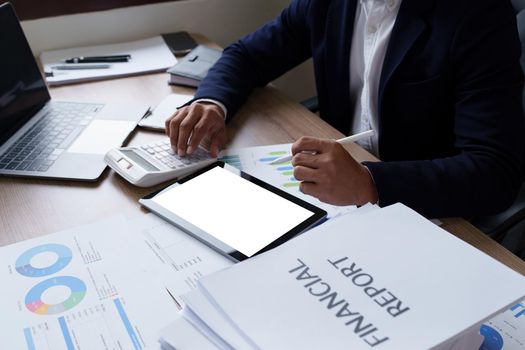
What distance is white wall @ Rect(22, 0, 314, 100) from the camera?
1.57 metres

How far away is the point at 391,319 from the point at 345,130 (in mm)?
867

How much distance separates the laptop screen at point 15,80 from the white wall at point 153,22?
460 mm

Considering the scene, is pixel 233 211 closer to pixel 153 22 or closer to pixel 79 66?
pixel 79 66

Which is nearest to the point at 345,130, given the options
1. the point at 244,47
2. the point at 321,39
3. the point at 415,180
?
the point at 321,39

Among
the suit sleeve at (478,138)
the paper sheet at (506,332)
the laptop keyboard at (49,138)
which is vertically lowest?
the paper sheet at (506,332)

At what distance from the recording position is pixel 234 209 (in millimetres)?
789

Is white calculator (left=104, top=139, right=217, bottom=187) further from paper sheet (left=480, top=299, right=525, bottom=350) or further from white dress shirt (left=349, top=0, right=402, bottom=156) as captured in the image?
paper sheet (left=480, top=299, right=525, bottom=350)

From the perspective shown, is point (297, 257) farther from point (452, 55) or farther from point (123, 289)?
point (452, 55)

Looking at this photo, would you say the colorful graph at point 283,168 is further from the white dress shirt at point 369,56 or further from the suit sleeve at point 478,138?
the white dress shirt at point 369,56

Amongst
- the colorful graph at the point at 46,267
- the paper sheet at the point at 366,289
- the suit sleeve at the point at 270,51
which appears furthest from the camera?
the suit sleeve at the point at 270,51

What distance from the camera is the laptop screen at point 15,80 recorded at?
1046 millimetres

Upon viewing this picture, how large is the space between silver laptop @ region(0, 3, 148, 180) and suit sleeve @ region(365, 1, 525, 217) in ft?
1.78

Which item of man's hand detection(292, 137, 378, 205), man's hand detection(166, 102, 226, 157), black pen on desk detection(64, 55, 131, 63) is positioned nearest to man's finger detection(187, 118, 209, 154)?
man's hand detection(166, 102, 226, 157)

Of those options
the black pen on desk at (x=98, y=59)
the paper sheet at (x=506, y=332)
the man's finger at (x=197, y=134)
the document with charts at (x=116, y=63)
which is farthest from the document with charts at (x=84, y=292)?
the black pen on desk at (x=98, y=59)
